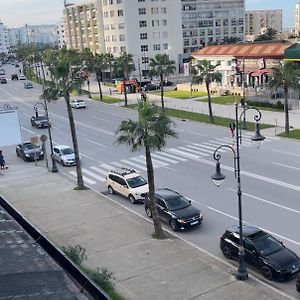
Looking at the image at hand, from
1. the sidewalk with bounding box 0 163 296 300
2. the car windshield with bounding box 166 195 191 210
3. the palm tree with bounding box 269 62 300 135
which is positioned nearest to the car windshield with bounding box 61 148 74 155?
the sidewalk with bounding box 0 163 296 300

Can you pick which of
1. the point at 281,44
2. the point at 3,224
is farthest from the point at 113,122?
the point at 3,224

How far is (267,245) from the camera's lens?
1895 cm

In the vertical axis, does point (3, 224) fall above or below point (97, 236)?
above

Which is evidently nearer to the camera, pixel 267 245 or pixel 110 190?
pixel 267 245

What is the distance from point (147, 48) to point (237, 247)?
90009 mm

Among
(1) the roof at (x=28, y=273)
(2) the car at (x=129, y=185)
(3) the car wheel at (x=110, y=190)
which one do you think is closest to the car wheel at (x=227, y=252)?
(1) the roof at (x=28, y=273)

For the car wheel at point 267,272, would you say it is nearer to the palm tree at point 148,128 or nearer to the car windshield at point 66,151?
the palm tree at point 148,128

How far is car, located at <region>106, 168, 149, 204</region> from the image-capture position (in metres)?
27.7

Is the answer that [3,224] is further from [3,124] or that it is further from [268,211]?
[3,124]

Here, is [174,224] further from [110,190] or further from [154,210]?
[110,190]

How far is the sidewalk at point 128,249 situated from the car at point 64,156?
196 inches

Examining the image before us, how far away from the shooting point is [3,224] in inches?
777

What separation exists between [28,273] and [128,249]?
7121mm

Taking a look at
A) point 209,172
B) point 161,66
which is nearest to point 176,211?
point 209,172
